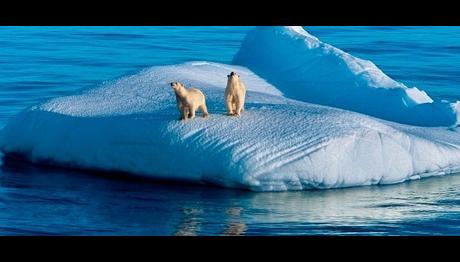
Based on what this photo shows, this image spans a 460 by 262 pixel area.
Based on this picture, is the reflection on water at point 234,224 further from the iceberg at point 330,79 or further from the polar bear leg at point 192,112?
the iceberg at point 330,79

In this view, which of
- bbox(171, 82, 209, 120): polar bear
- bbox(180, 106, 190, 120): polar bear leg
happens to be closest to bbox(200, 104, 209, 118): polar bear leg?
bbox(171, 82, 209, 120): polar bear

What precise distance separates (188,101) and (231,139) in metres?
0.58

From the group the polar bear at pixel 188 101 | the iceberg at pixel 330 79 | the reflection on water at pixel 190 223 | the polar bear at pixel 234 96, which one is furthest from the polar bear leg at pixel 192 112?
the iceberg at pixel 330 79

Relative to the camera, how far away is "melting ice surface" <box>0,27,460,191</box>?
42.5ft

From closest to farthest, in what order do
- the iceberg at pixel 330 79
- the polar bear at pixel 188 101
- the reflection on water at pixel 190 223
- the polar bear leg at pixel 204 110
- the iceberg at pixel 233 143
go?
the reflection on water at pixel 190 223 < the iceberg at pixel 233 143 < the polar bear at pixel 188 101 < the polar bear leg at pixel 204 110 < the iceberg at pixel 330 79

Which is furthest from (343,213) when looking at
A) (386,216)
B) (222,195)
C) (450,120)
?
(450,120)

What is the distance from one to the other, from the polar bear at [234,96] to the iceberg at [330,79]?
8.78ft

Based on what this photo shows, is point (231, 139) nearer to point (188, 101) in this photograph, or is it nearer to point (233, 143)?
point (233, 143)

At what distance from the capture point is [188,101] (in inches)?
524

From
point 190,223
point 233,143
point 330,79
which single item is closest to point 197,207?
point 190,223

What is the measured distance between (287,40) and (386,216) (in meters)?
5.94

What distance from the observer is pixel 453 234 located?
1161cm

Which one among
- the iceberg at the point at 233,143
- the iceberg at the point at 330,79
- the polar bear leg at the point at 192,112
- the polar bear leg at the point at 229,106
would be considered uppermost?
the iceberg at the point at 330,79

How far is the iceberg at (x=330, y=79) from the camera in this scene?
51.2 feet
